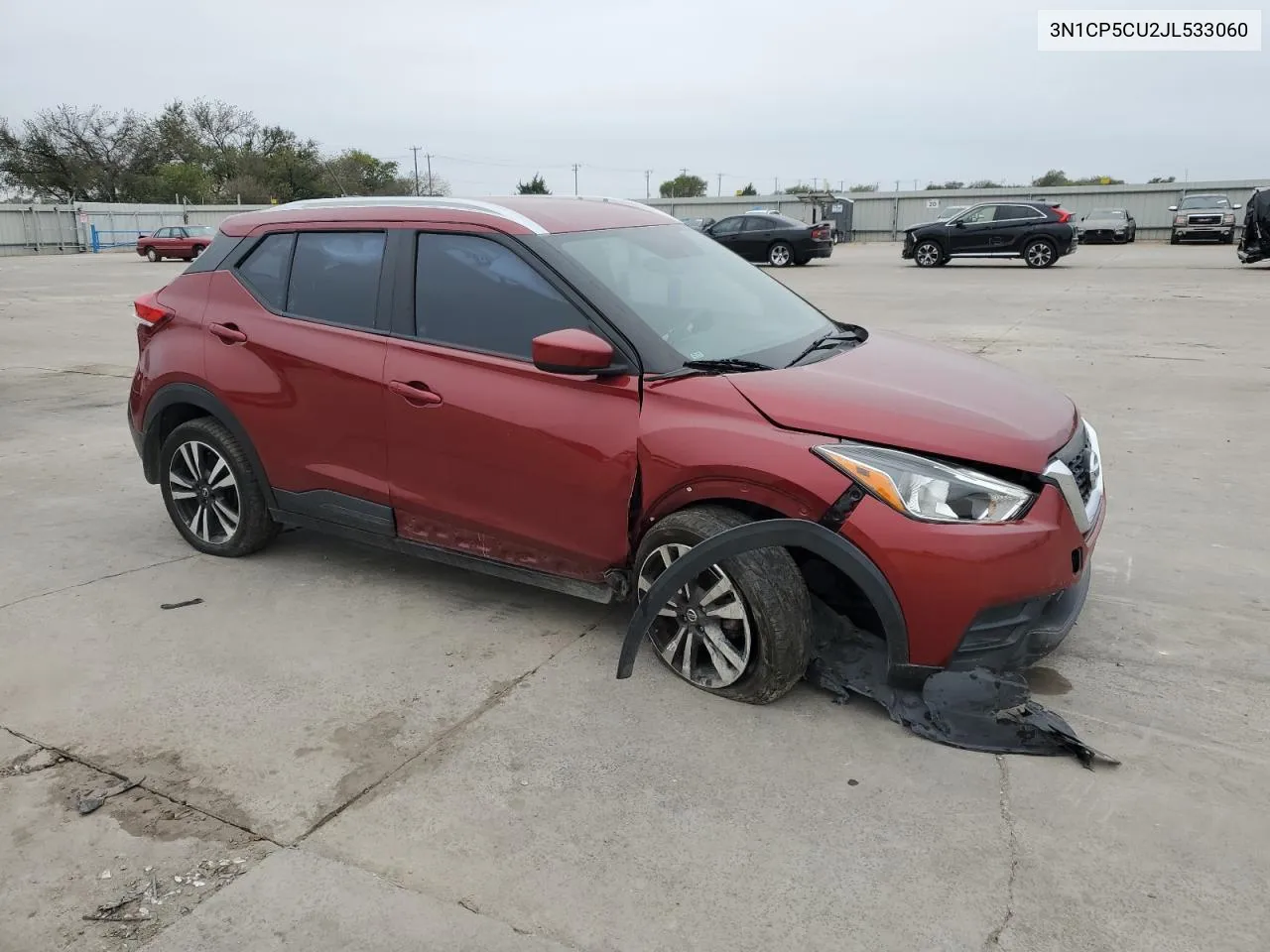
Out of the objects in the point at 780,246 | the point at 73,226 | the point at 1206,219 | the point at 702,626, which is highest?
the point at 73,226

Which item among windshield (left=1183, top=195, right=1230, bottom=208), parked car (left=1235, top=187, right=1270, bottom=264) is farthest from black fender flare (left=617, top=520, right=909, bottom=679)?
windshield (left=1183, top=195, right=1230, bottom=208)

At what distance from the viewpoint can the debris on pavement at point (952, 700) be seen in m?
3.13

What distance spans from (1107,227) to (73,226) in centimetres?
4522

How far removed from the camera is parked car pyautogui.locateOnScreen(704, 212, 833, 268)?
88.2 feet

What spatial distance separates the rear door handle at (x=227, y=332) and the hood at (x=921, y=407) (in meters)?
2.46

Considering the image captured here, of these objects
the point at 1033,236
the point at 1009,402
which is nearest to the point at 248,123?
the point at 1033,236

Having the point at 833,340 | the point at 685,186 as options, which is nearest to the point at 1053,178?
the point at 685,186

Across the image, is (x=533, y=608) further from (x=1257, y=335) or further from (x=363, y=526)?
(x=1257, y=335)

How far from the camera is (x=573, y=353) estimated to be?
347 cm

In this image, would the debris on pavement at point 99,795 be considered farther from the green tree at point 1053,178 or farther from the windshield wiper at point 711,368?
the green tree at point 1053,178

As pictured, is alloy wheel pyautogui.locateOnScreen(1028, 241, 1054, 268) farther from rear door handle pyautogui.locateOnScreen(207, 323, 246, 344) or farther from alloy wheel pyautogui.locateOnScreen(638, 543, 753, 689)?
alloy wheel pyautogui.locateOnScreen(638, 543, 753, 689)

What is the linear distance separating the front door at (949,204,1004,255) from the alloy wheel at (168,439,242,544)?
78.4 feet

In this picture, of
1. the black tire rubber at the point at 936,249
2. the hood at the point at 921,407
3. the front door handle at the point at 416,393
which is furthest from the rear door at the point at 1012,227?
the front door handle at the point at 416,393

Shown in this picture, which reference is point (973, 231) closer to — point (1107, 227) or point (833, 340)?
point (1107, 227)
